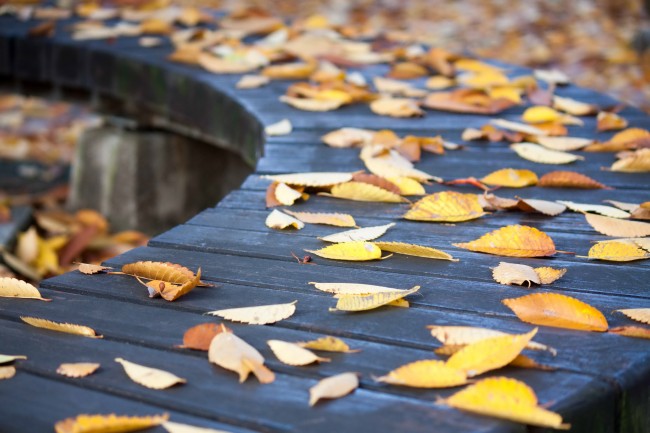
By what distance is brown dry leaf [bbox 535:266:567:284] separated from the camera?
1447 mm

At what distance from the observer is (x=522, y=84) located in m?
3.01

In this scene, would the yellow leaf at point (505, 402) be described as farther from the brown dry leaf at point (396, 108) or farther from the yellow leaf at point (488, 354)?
the brown dry leaf at point (396, 108)

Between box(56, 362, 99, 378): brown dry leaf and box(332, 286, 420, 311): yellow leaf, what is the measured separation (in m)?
0.37

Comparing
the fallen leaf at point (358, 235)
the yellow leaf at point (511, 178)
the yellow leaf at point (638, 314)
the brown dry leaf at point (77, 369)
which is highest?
the yellow leaf at point (511, 178)

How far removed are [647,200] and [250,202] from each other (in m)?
0.85

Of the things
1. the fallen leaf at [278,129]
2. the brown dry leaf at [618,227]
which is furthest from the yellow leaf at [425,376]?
the fallen leaf at [278,129]

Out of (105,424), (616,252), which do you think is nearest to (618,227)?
(616,252)

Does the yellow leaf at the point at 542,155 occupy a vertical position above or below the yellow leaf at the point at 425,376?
above

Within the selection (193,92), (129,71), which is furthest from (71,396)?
(129,71)

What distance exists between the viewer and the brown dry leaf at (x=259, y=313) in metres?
1.30

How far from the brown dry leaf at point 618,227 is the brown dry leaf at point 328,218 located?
1.52 feet

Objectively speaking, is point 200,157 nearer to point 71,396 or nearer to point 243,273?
point 243,273

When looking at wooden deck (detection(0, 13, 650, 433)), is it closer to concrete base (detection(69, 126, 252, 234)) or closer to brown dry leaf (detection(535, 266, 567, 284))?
brown dry leaf (detection(535, 266, 567, 284))

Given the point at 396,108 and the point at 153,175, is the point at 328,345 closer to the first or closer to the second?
the point at 396,108
